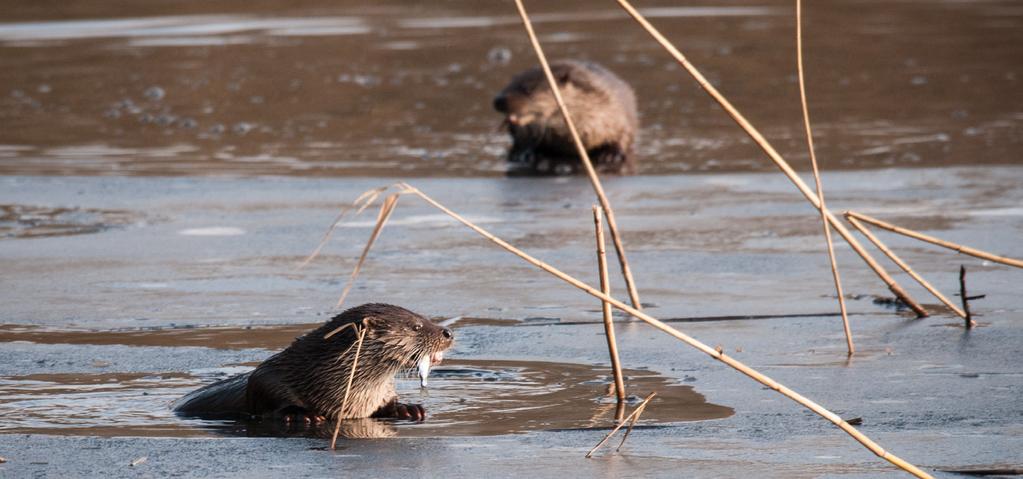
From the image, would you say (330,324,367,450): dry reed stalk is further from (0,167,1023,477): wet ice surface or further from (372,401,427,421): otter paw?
(372,401,427,421): otter paw

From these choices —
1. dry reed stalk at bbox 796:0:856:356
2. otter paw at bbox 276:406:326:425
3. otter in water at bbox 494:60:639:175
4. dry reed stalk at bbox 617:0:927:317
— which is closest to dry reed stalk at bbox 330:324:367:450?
otter paw at bbox 276:406:326:425

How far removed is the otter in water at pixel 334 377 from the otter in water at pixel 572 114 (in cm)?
701

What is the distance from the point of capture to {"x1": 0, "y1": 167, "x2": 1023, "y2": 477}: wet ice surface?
5.11 meters

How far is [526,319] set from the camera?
7.34m

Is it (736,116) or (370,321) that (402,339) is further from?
(736,116)

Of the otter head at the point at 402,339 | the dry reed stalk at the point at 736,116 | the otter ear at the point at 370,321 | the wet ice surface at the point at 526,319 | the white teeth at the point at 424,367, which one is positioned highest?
the dry reed stalk at the point at 736,116

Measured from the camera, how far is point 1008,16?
78.7 ft

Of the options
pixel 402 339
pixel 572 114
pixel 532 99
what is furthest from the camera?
pixel 572 114

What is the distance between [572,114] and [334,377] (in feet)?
24.8

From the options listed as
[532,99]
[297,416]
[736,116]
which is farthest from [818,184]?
[532,99]

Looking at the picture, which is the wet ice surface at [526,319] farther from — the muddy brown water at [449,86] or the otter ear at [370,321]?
the muddy brown water at [449,86]

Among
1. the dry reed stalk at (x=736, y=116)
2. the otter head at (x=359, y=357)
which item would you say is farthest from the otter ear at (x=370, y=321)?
the dry reed stalk at (x=736, y=116)

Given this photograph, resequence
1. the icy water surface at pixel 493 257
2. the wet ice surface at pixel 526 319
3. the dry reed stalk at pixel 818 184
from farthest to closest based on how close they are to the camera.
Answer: the dry reed stalk at pixel 818 184 → the icy water surface at pixel 493 257 → the wet ice surface at pixel 526 319

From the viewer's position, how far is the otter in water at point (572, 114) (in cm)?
1299
